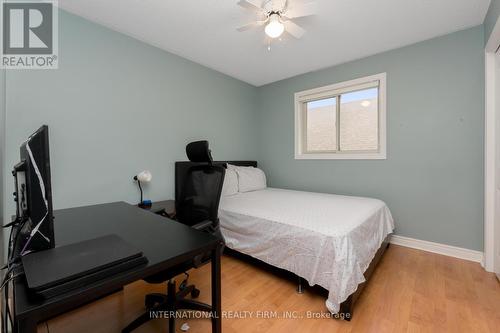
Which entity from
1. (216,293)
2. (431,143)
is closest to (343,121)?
(431,143)

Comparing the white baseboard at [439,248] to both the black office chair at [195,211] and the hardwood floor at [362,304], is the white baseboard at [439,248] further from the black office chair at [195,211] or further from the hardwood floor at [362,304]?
the black office chair at [195,211]

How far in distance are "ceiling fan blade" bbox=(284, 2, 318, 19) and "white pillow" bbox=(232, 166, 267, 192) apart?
2004mm

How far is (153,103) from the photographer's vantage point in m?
2.55

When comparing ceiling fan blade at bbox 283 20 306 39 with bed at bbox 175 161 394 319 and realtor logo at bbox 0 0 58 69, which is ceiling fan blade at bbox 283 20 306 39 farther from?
realtor logo at bbox 0 0 58 69

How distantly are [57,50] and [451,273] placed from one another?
13.6 feet

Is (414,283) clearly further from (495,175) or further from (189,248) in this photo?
(189,248)

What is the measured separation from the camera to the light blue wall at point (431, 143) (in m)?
2.26

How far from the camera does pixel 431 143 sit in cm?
247

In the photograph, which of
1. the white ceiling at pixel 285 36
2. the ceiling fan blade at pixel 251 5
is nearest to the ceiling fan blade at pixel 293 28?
the white ceiling at pixel 285 36

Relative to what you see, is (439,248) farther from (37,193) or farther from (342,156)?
(37,193)

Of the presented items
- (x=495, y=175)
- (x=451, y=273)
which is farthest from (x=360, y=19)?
(x=451, y=273)

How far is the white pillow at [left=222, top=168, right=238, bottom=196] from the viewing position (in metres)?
2.90

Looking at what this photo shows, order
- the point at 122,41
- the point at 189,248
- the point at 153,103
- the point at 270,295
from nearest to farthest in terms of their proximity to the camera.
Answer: the point at 189,248
the point at 270,295
the point at 122,41
the point at 153,103

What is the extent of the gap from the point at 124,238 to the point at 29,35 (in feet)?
6.87
